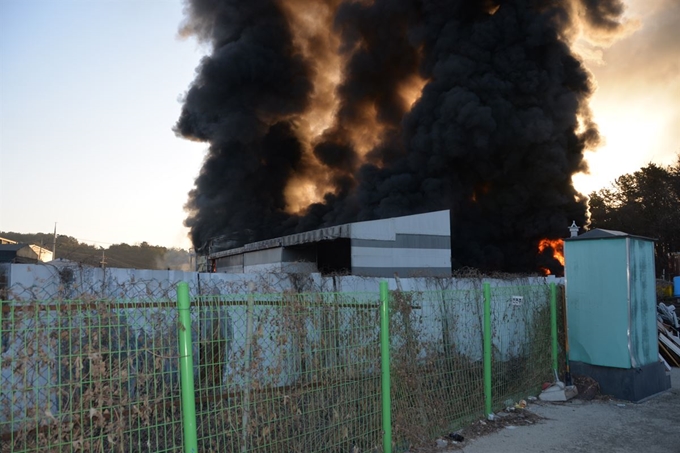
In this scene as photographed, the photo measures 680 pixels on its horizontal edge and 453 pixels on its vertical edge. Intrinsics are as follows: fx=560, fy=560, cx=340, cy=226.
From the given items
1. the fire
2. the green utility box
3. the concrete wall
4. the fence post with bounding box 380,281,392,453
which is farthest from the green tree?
the fence post with bounding box 380,281,392,453

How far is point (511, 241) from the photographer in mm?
30953

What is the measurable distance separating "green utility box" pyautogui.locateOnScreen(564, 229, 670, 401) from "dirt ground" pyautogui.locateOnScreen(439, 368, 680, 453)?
16.6 inches

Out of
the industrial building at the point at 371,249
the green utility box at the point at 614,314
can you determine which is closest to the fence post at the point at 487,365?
the green utility box at the point at 614,314

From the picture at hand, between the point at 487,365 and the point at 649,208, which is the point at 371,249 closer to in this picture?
the point at 487,365

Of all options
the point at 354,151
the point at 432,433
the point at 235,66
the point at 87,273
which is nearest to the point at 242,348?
the point at 432,433

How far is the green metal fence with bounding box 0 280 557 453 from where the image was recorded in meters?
3.05

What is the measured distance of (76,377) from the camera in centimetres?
310

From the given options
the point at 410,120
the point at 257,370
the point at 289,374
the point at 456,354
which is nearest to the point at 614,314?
the point at 456,354

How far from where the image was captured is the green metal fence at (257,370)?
→ 3.05 metres

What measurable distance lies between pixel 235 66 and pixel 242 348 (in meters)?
32.4

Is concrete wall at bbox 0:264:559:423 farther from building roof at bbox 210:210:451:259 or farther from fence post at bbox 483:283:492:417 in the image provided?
building roof at bbox 210:210:451:259

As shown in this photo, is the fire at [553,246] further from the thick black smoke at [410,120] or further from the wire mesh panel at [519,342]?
the wire mesh panel at [519,342]

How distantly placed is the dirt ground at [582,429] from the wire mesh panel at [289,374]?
53.9 inches

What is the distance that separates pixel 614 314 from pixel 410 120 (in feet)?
81.6
